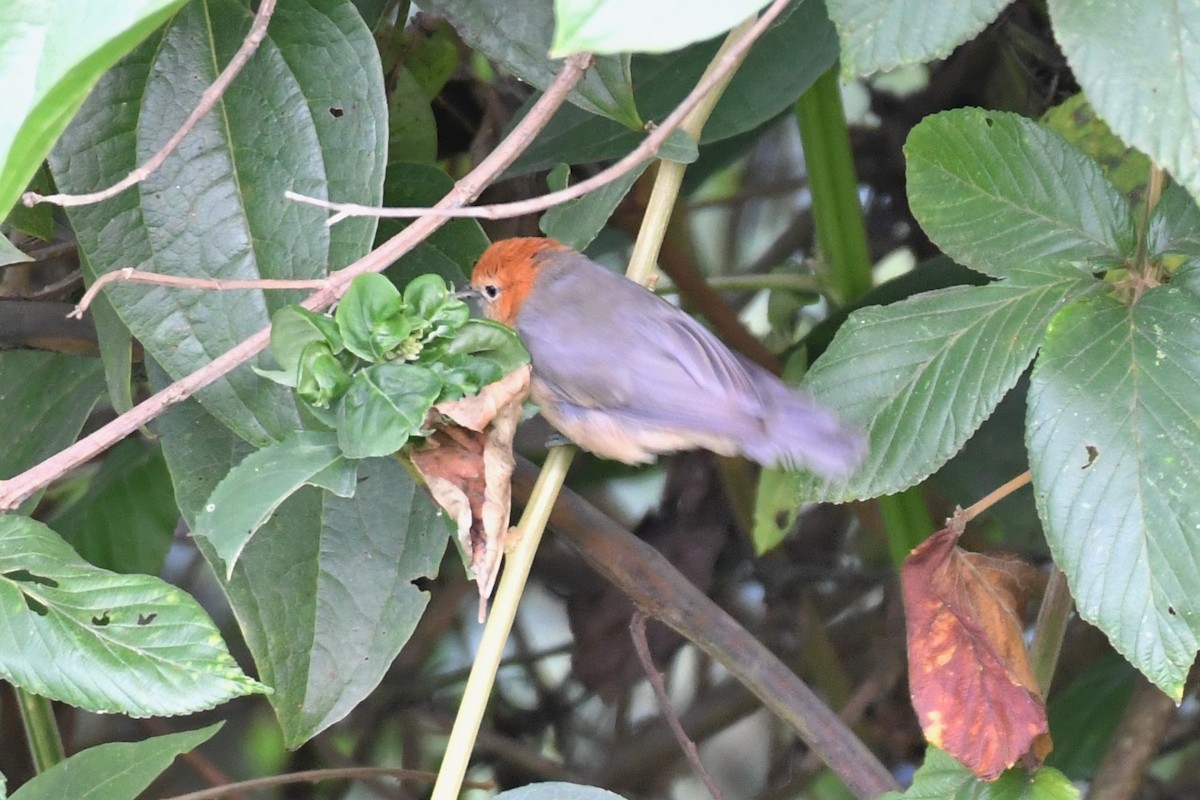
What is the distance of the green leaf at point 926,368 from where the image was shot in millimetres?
891

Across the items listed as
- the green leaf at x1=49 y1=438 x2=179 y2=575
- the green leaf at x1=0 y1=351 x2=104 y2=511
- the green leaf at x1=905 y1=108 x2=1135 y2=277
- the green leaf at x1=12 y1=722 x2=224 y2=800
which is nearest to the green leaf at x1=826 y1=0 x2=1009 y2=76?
the green leaf at x1=905 y1=108 x2=1135 y2=277

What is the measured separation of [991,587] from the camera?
3.39 feet

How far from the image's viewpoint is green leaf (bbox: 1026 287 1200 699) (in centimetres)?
79

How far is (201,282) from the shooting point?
92 centimetres

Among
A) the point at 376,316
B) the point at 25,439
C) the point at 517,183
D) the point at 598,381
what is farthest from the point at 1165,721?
the point at 25,439

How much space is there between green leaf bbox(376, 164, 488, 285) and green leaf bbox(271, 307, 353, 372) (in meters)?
0.40

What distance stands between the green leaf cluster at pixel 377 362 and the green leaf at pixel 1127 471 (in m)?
0.40

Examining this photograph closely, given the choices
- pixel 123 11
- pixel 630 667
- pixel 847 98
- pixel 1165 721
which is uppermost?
pixel 123 11

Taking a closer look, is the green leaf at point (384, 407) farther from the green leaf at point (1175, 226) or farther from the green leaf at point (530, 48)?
the green leaf at point (1175, 226)

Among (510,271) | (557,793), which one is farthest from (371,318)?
(510,271)

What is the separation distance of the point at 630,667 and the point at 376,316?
1.34 metres

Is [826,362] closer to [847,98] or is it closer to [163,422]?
[163,422]

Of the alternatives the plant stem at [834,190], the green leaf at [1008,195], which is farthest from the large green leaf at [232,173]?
the plant stem at [834,190]

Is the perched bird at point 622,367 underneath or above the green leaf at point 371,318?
underneath
